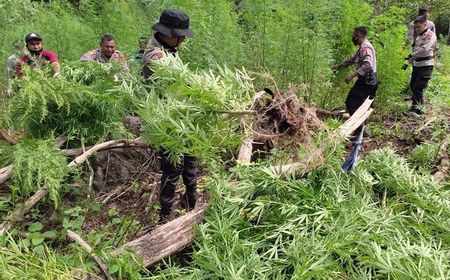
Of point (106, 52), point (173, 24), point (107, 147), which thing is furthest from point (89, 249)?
point (106, 52)

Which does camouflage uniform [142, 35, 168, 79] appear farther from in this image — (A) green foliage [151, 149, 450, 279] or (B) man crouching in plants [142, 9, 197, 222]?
(A) green foliage [151, 149, 450, 279]

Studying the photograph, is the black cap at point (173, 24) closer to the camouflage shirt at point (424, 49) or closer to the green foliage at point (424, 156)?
the green foliage at point (424, 156)

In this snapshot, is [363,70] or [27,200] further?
[363,70]

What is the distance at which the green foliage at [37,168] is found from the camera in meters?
3.41

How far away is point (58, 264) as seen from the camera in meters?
2.93

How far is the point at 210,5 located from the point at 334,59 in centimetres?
219

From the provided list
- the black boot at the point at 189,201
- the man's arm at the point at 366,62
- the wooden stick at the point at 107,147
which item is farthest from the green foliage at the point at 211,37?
the black boot at the point at 189,201

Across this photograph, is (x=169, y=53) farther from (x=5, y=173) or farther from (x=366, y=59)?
(x=366, y=59)

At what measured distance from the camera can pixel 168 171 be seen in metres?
3.80

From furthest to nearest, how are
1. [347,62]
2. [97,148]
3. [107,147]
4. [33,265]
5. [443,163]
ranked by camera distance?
[347,62]
[443,163]
[107,147]
[97,148]
[33,265]

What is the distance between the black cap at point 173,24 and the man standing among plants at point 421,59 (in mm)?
4823

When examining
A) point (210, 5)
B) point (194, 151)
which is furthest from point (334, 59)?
point (194, 151)

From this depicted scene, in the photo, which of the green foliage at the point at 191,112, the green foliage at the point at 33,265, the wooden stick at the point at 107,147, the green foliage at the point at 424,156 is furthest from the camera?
the green foliage at the point at 424,156

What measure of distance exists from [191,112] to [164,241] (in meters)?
0.99
